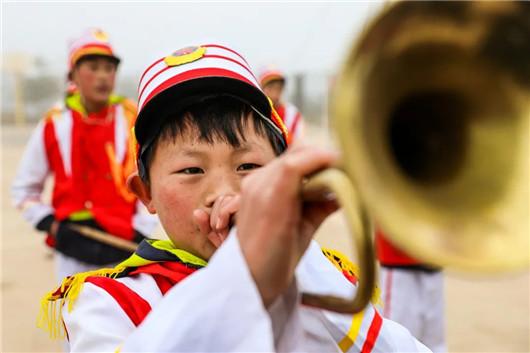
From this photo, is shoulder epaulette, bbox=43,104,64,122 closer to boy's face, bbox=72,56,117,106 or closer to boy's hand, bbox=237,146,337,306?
boy's face, bbox=72,56,117,106

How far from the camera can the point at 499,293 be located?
5621mm

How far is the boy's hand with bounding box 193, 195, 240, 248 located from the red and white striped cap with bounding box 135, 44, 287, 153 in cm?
29

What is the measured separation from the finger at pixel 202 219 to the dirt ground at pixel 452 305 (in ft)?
8.72

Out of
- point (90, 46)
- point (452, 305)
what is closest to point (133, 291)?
point (90, 46)

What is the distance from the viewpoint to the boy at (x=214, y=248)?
1029mm

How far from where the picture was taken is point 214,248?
1.48m

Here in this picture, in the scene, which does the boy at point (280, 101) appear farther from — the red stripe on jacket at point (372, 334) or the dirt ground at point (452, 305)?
the red stripe on jacket at point (372, 334)

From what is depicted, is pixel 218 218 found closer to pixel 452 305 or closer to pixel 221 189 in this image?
pixel 221 189

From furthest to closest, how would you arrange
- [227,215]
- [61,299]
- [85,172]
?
[85,172] → [61,299] → [227,215]

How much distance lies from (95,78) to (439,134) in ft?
11.4

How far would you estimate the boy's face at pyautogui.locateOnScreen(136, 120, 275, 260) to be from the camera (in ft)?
4.73

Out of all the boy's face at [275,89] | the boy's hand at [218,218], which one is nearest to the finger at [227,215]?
the boy's hand at [218,218]

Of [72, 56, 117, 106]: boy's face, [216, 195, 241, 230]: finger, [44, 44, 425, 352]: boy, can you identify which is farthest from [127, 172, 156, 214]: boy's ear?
[72, 56, 117, 106]: boy's face

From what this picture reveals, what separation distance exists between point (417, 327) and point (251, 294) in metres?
3.15
